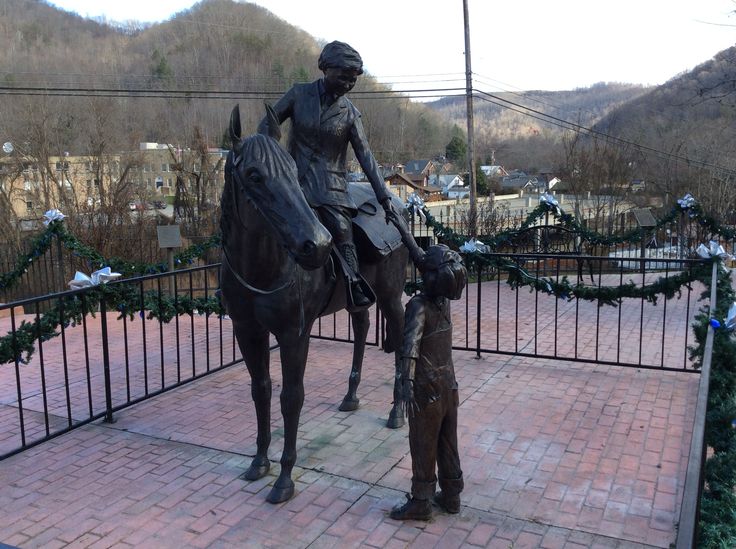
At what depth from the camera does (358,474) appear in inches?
170

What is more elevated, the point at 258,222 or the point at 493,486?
the point at 258,222

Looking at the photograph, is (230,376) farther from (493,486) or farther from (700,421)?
(700,421)

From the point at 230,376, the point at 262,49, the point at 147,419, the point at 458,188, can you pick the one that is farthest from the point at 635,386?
the point at 262,49

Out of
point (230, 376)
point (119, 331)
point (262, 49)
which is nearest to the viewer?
point (230, 376)

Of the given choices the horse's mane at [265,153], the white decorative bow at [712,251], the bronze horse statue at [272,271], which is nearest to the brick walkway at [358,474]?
the bronze horse statue at [272,271]

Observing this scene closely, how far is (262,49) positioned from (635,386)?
6492cm

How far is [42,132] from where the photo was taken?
72.0 ft

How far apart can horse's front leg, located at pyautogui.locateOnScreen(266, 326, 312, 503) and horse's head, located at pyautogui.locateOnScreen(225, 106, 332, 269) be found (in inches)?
42.7

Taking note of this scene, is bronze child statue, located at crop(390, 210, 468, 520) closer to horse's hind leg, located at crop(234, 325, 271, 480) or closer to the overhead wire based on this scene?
horse's hind leg, located at crop(234, 325, 271, 480)

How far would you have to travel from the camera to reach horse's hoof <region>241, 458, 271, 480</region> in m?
4.24

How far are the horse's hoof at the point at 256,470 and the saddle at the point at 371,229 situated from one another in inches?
68.0

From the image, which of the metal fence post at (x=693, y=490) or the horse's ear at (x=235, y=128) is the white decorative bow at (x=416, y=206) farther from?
the metal fence post at (x=693, y=490)

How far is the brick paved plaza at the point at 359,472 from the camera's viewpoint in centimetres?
358

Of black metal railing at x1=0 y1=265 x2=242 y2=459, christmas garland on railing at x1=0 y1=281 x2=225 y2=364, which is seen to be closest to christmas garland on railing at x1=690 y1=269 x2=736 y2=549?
black metal railing at x1=0 y1=265 x2=242 y2=459
